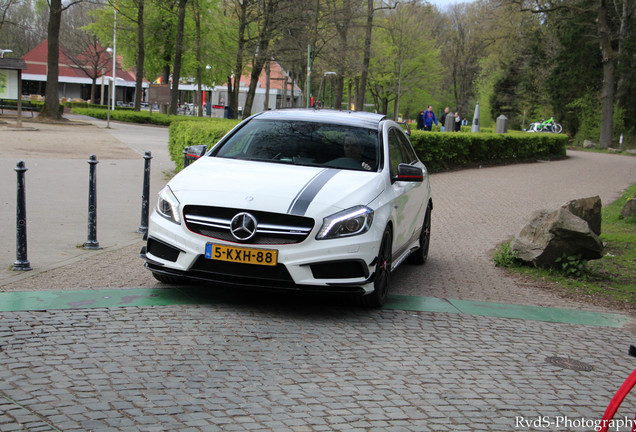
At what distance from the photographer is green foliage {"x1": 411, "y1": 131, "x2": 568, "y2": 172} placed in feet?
74.9

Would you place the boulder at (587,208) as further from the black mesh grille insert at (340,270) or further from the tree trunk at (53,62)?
the tree trunk at (53,62)

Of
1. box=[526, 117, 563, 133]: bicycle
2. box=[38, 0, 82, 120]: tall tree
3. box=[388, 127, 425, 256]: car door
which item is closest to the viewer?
box=[388, 127, 425, 256]: car door

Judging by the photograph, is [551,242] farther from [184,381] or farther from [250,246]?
[184,381]

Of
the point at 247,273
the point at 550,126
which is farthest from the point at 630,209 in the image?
the point at 550,126

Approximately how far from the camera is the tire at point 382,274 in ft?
20.9

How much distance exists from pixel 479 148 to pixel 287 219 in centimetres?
2147

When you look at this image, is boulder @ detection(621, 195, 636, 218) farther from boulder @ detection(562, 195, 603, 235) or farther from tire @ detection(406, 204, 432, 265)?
tire @ detection(406, 204, 432, 265)

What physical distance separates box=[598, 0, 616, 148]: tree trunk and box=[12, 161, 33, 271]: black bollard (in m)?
40.2

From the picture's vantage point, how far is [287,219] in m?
5.88

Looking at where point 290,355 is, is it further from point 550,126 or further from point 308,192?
point 550,126

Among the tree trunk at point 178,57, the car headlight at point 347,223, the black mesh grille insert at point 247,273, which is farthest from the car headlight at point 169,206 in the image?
the tree trunk at point 178,57

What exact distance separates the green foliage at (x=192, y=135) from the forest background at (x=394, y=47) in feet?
63.9

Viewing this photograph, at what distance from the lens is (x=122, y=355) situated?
4883mm

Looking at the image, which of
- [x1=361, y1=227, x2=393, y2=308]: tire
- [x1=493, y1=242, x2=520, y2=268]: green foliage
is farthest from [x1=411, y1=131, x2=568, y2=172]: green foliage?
[x1=361, y1=227, x2=393, y2=308]: tire
